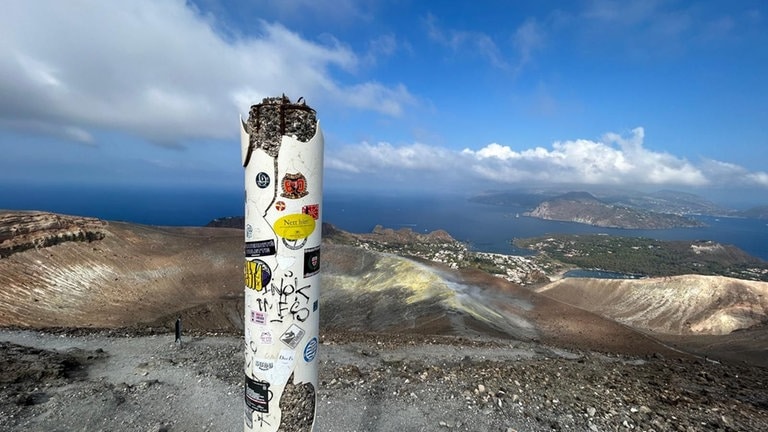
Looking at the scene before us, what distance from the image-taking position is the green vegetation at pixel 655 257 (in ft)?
350

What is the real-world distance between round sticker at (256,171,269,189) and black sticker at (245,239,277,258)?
0.56 meters

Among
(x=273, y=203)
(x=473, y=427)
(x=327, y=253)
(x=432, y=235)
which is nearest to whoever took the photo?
(x=273, y=203)

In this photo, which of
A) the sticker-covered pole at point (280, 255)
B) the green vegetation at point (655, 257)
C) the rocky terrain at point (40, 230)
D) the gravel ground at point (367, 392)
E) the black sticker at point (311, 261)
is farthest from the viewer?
the green vegetation at point (655, 257)

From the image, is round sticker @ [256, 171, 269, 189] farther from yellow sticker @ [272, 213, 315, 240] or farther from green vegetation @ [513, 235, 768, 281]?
green vegetation @ [513, 235, 768, 281]

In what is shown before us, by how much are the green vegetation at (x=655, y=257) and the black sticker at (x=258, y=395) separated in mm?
125098

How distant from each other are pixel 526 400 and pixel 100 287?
30.4 m

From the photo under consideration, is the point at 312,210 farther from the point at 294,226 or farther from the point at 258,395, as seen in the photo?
the point at 258,395

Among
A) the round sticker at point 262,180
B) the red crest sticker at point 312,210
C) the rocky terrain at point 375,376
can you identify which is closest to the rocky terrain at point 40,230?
the rocky terrain at point 375,376

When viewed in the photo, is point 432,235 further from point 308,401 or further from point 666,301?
point 308,401

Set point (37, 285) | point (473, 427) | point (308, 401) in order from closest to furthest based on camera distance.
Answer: point (308, 401) → point (473, 427) → point (37, 285)

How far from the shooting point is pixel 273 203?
11.7 feet

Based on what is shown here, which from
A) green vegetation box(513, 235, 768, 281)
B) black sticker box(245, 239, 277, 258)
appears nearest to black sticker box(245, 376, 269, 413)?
black sticker box(245, 239, 277, 258)

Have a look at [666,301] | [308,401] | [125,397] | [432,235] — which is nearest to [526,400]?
[308,401]

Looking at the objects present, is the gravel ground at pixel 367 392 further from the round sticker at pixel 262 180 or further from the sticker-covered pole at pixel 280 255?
the round sticker at pixel 262 180
